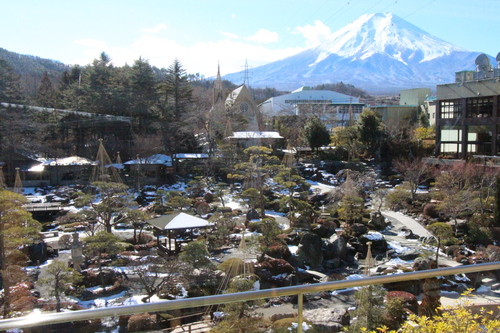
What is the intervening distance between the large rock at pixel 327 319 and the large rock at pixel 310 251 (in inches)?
252

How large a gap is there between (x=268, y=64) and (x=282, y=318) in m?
103

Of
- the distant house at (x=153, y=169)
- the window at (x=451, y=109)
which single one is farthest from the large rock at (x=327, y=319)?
the window at (x=451, y=109)

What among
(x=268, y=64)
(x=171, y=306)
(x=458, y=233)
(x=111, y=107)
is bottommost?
(x=458, y=233)

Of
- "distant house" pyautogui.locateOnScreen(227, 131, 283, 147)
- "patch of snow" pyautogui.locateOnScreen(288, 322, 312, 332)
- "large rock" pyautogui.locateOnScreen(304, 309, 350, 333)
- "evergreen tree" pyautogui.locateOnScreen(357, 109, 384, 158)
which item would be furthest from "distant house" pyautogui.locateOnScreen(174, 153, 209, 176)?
"patch of snow" pyautogui.locateOnScreen(288, 322, 312, 332)

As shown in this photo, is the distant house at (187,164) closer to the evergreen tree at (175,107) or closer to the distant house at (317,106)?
the evergreen tree at (175,107)

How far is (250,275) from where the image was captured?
21.1 feet

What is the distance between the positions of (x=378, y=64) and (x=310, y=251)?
105837 millimetres

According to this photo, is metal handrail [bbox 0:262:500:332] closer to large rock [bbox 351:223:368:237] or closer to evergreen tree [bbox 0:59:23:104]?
large rock [bbox 351:223:368:237]

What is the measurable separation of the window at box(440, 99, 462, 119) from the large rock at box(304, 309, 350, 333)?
18.2 metres

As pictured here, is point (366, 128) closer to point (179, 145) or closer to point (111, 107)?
point (179, 145)

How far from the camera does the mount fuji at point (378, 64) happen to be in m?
92.8

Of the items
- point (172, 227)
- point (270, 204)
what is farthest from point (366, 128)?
point (172, 227)

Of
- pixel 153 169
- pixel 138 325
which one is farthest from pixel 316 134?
pixel 138 325

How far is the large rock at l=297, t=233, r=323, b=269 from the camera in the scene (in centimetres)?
856
